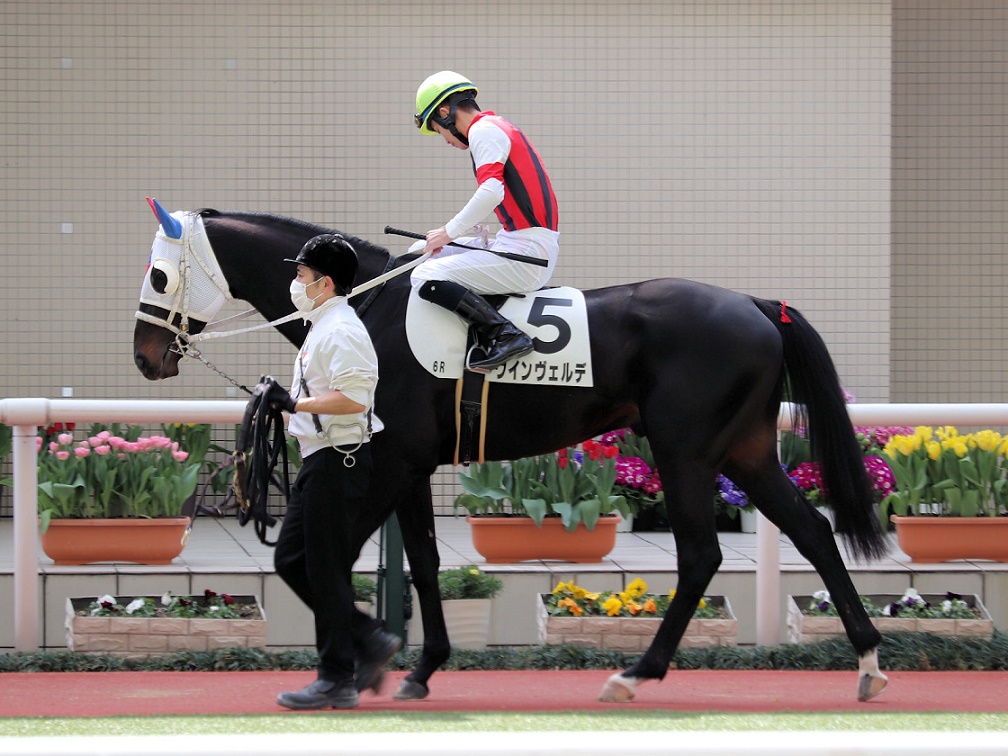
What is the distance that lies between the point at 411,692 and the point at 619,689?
73 cm

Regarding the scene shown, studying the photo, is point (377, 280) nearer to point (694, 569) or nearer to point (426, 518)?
point (426, 518)

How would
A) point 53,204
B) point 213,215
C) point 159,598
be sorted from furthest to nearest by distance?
point 53,204 → point 159,598 → point 213,215

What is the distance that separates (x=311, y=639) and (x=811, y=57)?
5403 mm

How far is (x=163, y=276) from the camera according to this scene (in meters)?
5.18

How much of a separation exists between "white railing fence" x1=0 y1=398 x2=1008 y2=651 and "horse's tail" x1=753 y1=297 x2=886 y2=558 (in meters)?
0.31

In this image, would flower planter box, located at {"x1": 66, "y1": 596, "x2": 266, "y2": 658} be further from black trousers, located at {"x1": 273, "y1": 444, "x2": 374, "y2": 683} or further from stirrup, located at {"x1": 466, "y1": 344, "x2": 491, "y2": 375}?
stirrup, located at {"x1": 466, "y1": 344, "x2": 491, "y2": 375}

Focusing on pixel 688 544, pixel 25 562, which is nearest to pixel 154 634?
pixel 25 562

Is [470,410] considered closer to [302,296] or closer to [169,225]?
[302,296]

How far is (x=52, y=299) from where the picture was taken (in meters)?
9.12

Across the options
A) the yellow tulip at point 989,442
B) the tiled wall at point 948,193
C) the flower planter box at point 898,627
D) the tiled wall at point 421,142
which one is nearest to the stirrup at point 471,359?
the flower planter box at point 898,627

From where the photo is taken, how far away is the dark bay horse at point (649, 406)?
4938 mm

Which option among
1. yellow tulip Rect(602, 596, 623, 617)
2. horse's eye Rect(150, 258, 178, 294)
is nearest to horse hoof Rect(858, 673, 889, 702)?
yellow tulip Rect(602, 596, 623, 617)

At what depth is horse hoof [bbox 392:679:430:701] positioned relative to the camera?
4891 millimetres

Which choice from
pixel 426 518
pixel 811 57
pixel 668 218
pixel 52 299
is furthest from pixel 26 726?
pixel 811 57
